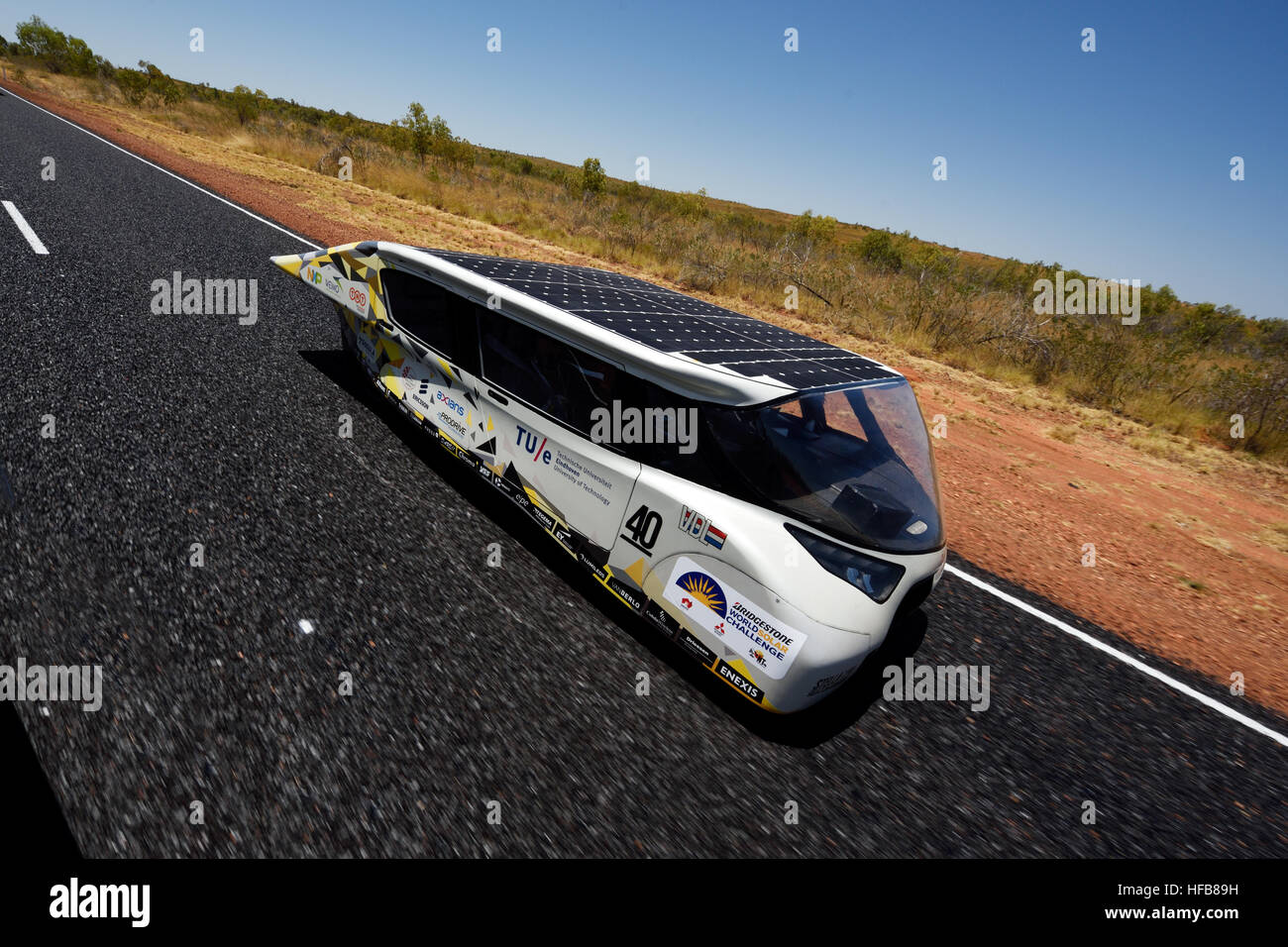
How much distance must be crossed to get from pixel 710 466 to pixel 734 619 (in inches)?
29.2

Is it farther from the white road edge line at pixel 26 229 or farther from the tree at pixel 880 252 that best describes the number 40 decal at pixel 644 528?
the tree at pixel 880 252

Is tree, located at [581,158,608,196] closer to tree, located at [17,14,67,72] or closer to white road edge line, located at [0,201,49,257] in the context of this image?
white road edge line, located at [0,201,49,257]

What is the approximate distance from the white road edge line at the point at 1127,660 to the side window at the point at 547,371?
331 centimetres

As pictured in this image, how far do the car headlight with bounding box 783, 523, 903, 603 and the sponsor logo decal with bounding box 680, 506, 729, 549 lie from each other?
0.31 meters

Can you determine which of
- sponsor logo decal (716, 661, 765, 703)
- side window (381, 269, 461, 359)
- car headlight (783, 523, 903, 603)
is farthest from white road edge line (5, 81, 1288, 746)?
side window (381, 269, 461, 359)

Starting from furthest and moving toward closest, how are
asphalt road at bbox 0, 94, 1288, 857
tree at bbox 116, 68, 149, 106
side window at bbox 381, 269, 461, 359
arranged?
1. tree at bbox 116, 68, 149, 106
2. side window at bbox 381, 269, 461, 359
3. asphalt road at bbox 0, 94, 1288, 857

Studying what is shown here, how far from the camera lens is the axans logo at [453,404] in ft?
13.2

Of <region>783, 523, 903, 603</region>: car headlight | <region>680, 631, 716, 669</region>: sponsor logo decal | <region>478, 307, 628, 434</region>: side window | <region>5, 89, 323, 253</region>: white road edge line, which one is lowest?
<region>680, 631, 716, 669</region>: sponsor logo decal

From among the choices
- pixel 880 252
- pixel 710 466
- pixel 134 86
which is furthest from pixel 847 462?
A: pixel 134 86

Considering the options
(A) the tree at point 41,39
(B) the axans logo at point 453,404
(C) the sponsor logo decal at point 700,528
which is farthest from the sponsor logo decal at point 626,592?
(A) the tree at point 41,39

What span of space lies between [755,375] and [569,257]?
15.2 metres

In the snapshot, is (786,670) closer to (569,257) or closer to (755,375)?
(755,375)

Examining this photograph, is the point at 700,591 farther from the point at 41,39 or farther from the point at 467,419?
the point at 41,39

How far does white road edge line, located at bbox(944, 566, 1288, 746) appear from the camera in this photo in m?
3.62
